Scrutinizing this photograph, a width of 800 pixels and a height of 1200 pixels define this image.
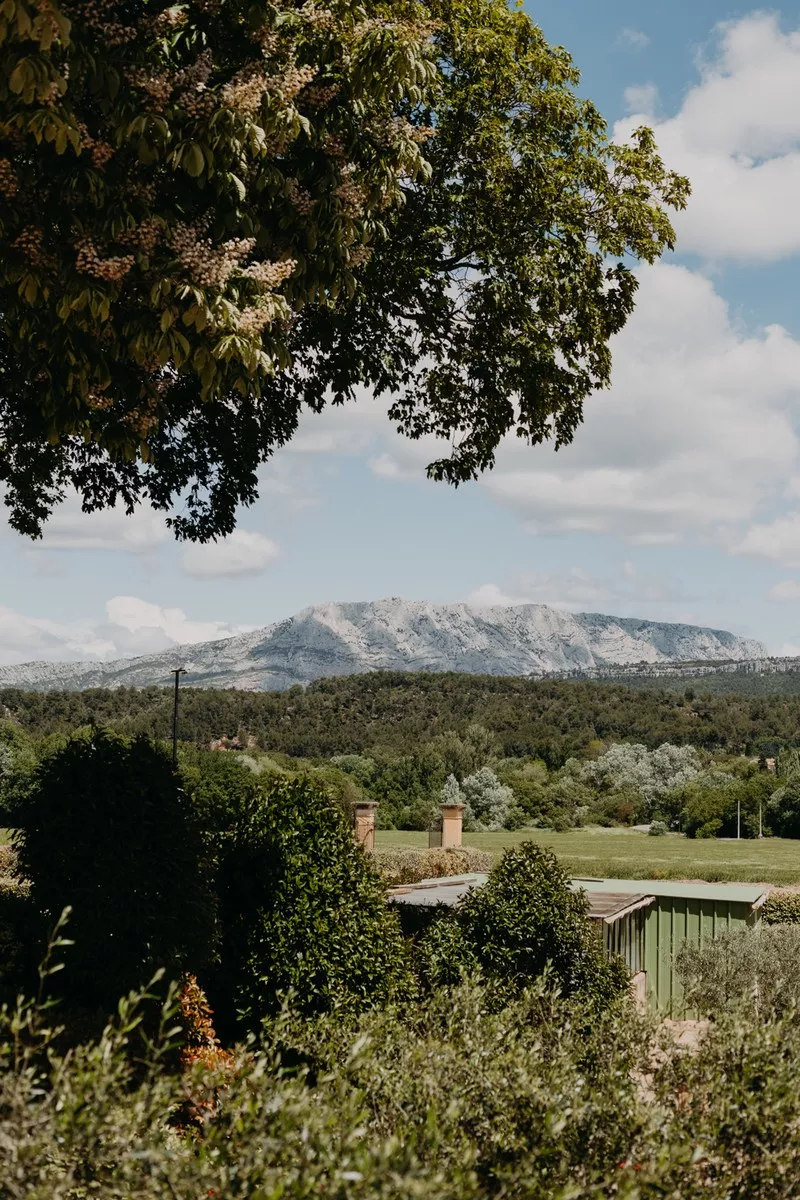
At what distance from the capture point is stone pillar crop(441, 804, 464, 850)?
29609mm

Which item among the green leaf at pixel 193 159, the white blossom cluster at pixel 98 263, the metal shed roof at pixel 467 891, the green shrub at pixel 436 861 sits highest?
the green leaf at pixel 193 159

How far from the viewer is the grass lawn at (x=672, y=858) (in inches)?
1158

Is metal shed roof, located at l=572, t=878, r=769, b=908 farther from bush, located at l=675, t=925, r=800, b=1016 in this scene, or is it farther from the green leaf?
the green leaf

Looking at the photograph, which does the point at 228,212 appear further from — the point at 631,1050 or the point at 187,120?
the point at 631,1050

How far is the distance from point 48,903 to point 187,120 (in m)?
6.01

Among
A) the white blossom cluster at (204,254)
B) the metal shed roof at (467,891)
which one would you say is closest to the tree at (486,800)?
the metal shed roof at (467,891)

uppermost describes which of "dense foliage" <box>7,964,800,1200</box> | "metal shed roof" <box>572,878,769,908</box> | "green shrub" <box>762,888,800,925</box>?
"dense foliage" <box>7,964,800,1200</box>

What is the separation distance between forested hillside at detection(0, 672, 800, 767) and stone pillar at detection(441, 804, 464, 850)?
52171 millimetres

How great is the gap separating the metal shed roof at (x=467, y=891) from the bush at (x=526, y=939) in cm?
146

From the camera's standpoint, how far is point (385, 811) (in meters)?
66.4

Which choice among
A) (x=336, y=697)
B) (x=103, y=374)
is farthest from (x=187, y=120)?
(x=336, y=697)

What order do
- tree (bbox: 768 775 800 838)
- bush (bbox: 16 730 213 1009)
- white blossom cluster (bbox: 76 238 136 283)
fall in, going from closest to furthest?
1. white blossom cluster (bbox: 76 238 136 283)
2. bush (bbox: 16 730 213 1009)
3. tree (bbox: 768 775 800 838)

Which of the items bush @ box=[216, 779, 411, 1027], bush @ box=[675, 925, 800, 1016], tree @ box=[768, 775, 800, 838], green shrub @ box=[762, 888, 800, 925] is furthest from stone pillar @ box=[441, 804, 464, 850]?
tree @ box=[768, 775, 800, 838]

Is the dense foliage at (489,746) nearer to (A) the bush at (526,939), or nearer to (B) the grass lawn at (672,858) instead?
(B) the grass lawn at (672,858)
